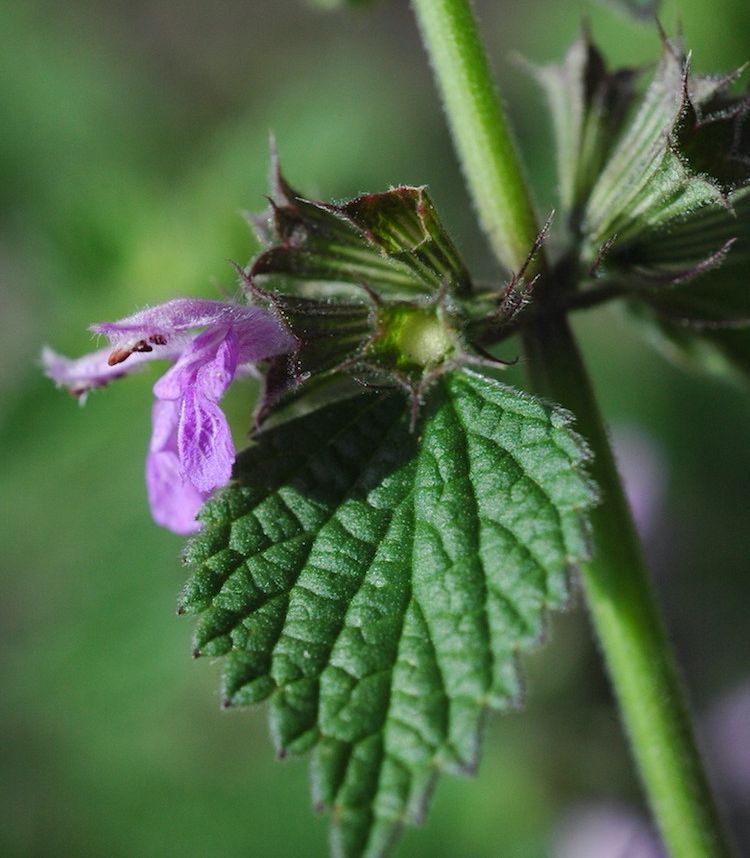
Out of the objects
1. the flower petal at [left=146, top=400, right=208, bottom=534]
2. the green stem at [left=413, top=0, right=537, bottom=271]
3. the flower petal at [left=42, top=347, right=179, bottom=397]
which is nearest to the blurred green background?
the flower petal at [left=42, top=347, right=179, bottom=397]

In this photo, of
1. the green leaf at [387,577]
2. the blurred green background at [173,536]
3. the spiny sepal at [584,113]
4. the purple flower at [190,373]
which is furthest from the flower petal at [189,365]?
the blurred green background at [173,536]

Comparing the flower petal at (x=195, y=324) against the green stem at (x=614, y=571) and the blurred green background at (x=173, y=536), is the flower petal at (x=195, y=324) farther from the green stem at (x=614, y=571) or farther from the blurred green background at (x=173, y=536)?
the blurred green background at (x=173, y=536)

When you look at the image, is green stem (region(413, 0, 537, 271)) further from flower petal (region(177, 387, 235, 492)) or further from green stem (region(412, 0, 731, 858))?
flower petal (region(177, 387, 235, 492))

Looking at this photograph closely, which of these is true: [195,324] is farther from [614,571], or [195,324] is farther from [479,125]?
[614,571]

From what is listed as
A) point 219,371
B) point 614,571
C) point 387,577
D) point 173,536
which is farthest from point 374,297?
point 173,536

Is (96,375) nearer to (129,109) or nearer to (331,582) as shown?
(331,582)

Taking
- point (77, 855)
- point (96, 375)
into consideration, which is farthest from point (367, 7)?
point (77, 855)
